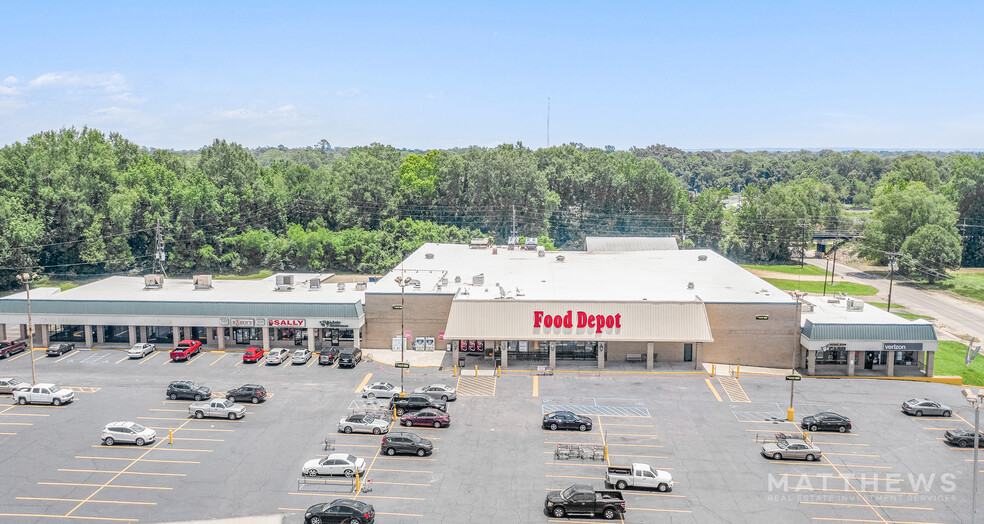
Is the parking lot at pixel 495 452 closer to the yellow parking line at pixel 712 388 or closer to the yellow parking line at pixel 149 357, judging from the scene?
the yellow parking line at pixel 712 388

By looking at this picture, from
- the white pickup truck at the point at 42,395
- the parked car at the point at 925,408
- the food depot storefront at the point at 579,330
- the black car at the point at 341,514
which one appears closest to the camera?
the black car at the point at 341,514

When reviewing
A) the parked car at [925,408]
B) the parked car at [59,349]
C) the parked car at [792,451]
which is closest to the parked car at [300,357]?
the parked car at [59,349]

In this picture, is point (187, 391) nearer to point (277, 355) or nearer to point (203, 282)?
point (277, 355)

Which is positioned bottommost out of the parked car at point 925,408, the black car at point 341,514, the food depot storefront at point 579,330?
the black car at point 341,514

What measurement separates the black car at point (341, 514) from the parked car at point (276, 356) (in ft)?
90.0

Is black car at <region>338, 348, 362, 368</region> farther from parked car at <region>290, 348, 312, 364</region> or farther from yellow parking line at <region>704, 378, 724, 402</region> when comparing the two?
yellow parking line at <region>704, 378, 724, 402</region>

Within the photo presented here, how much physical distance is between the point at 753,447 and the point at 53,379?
50.9 meters

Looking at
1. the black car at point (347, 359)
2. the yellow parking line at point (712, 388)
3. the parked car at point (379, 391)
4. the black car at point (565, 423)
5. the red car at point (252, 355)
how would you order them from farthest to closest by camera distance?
the red car at point (252, 355) < the black car at point (347, 359) < the yellow parking line at point (712, 388) < the parked car at point (379, 391) < the black car at point (565, 423)

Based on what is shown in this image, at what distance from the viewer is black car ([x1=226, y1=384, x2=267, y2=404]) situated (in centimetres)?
5106

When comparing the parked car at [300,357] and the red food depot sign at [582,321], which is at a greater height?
the red food depot sign at [582,321]

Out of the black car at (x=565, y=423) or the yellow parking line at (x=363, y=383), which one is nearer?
the black car at (x=565, y=423)

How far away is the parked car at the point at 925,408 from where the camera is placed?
162 feet

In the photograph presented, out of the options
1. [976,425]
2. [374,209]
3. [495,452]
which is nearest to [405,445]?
[495,452]

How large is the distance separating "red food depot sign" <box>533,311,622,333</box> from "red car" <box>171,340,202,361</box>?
2912cm
